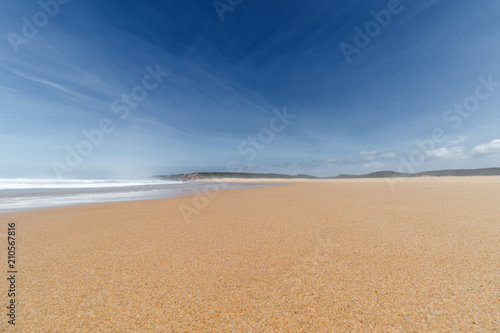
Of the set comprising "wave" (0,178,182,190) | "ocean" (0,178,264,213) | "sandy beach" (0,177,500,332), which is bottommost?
"sandy beach" (0,177,500,332)

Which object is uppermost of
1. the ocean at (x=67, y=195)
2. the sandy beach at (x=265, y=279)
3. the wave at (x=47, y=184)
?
the wave at (x=47, y=184)

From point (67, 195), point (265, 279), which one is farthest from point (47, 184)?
point (265, 279)

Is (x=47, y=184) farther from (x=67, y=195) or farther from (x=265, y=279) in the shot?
A: (x=265, y=279)

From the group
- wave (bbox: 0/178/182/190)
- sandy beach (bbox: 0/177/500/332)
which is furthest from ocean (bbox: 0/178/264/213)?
sandy beach (bbox: 0/177/500/332)

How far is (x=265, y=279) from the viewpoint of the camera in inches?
95.3

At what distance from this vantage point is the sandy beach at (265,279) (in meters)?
1.75

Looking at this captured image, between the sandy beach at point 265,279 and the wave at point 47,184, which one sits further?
the wave at point 47,184

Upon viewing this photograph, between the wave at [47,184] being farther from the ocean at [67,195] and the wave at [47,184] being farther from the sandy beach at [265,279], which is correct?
the sandy beach at [265,279]

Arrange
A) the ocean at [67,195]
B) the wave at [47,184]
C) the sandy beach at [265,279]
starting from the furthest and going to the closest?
the wave at [47,184], the ocean at [67,195], the sandy beach at [265,279]

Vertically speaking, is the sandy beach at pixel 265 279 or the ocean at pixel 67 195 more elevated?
the ocean at pixel 67 195

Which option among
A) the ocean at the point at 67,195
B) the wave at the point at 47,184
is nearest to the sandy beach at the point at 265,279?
the ocean at the point at 67,195

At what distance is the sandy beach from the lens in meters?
1.75

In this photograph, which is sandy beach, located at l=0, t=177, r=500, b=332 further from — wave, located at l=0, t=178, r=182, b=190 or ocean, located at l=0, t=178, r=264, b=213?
wave, located at l=0, t=178, r=182, b=190

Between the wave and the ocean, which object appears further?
the wave
